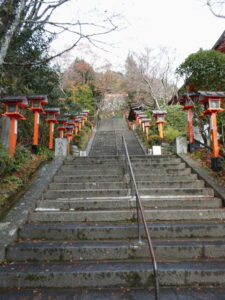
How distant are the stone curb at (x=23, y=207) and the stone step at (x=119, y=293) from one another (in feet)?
2.42

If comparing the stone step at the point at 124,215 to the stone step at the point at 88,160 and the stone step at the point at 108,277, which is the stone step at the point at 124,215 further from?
the stone step at the point at 88,160

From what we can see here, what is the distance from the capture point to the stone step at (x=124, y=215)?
384cm

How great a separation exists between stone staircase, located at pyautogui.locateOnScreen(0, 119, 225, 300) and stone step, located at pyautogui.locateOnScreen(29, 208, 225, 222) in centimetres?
2

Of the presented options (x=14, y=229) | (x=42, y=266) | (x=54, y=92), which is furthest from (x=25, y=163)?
(x=54, y=92)

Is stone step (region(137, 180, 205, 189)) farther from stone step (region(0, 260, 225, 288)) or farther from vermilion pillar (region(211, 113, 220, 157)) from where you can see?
stone step (region(0, 260, 225, 288))

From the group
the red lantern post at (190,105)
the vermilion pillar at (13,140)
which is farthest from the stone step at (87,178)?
the red lantern post at (190,105)

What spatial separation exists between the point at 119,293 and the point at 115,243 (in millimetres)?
798

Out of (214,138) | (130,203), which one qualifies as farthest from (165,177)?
(214,138)

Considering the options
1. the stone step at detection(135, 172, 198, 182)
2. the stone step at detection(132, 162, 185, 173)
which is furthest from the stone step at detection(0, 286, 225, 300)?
the stone step at detection(132, 162, 185, 173)

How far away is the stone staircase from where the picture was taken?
2.61 metres

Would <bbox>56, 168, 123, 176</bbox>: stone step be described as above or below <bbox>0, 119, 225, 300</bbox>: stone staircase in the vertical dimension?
above

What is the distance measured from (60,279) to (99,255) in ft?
2.06

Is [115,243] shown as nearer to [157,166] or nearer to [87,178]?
[87,178]

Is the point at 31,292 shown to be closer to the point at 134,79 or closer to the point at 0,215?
the point at 0,215
